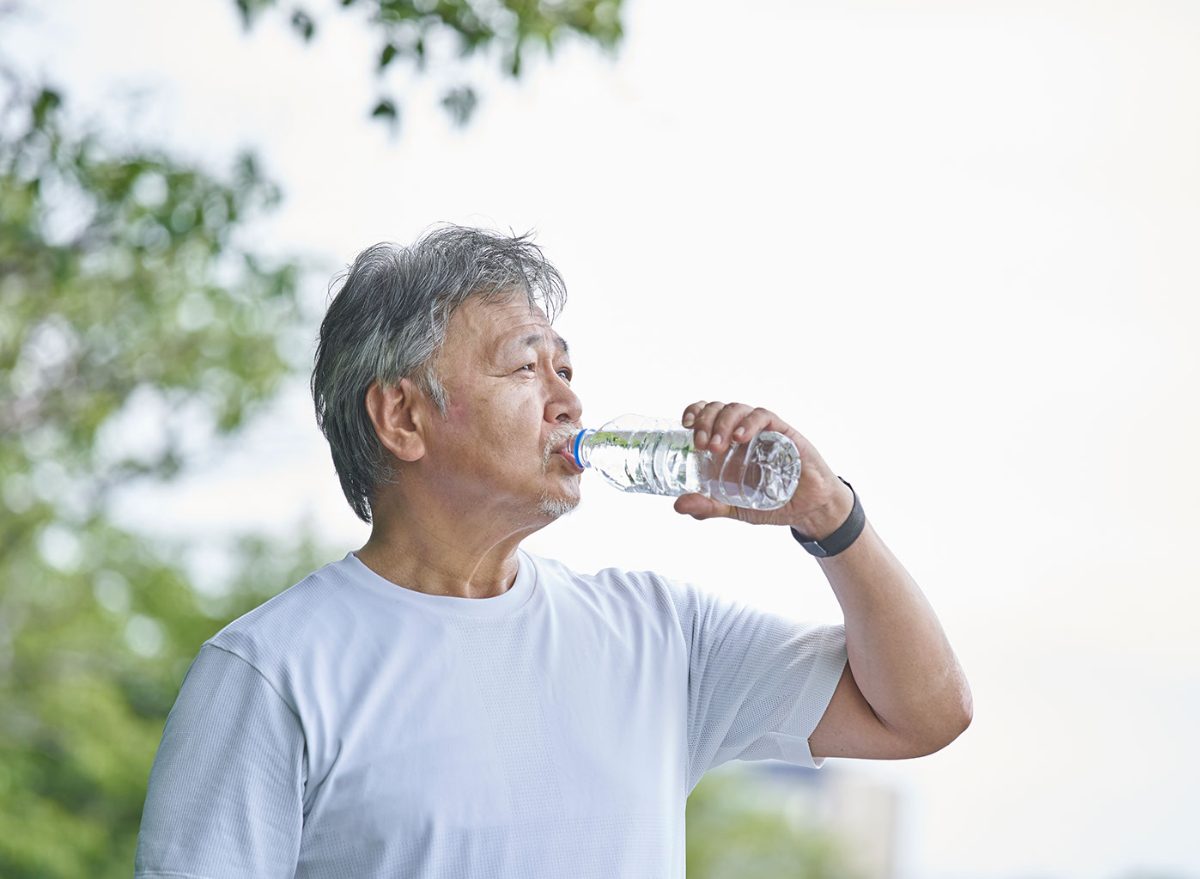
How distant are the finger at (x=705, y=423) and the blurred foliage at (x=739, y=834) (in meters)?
11.8

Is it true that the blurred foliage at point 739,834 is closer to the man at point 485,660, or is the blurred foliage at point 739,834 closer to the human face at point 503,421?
the man at point 485,660

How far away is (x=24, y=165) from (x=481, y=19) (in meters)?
1.10

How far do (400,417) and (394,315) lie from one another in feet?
0.39

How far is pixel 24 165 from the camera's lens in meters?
3.03

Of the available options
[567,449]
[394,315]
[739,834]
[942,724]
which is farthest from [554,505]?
[739,834]

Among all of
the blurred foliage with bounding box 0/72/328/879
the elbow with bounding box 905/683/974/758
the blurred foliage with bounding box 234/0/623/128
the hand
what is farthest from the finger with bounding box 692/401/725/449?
the blurred foliage with bounding box 0/72/328/879

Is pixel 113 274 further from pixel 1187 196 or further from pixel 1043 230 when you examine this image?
pixel 1187 196

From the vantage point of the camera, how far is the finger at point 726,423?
4.84ft

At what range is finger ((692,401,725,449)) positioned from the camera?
1.49 meters

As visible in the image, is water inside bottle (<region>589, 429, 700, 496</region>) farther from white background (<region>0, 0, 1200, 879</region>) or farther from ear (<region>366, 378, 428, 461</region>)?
white background (<region>0, 0, 1200, 879</region>)

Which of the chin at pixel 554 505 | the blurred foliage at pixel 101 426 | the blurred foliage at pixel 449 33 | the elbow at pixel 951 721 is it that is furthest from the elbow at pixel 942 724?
the blurred foliage at pixel 101 426

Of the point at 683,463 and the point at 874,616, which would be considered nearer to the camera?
the point at 874,616

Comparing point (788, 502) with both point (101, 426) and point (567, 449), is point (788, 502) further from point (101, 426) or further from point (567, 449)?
point (101, 426)

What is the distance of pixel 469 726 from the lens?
152 cm
